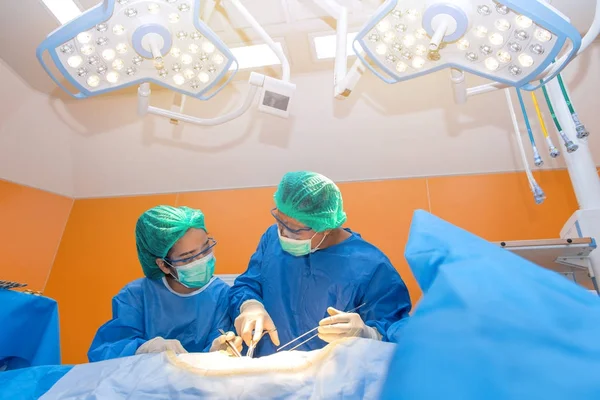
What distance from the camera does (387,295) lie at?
137 centimetres

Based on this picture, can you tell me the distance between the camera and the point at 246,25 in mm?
1950

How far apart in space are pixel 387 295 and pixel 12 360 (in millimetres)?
1239

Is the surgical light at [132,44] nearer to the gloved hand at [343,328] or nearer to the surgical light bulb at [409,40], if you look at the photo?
the surgical light bulb at [409,40]

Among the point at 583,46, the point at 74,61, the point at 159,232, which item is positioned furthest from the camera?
the point at 159,232

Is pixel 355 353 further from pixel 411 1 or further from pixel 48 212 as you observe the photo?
pixel 48 212

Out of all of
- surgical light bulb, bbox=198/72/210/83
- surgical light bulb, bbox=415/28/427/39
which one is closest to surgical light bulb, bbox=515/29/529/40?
surgical light bulb, bbox=415/28/427/39

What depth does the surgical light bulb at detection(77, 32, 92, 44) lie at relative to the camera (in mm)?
1271

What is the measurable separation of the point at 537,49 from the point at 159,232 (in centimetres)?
131

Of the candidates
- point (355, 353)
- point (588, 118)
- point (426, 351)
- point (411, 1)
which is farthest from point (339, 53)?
point (588, 118)

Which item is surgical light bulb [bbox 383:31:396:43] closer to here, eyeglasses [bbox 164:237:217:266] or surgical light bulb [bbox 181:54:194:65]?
surgical light bulb [bbox 181:54:194:65]

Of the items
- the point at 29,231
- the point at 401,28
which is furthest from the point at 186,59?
the point at 29,231

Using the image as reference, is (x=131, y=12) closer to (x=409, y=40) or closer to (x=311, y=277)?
(x=409, y=40)

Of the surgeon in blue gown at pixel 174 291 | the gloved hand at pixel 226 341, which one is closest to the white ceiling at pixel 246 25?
the surgeon in blue gown at pixel 174 291

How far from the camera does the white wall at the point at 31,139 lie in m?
2.35
